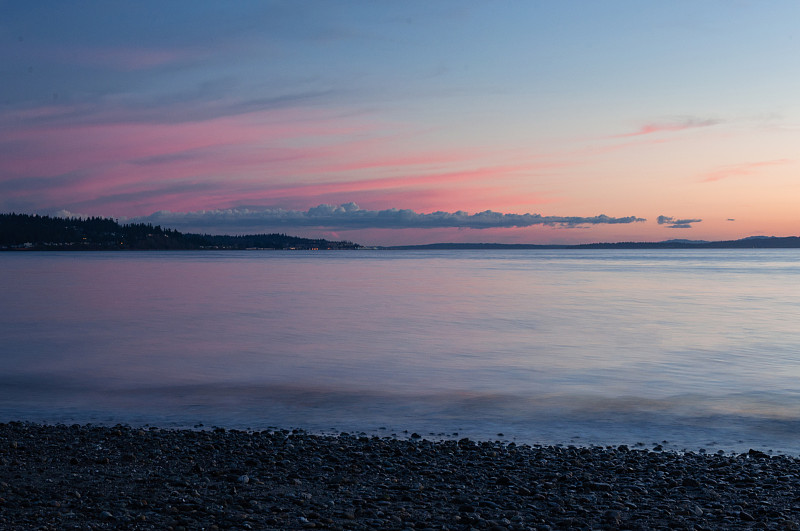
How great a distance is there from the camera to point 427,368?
16.1 metres

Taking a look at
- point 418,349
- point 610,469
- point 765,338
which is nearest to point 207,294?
point 418,349

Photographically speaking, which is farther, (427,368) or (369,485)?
(427,368)

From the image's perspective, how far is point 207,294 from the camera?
132ft

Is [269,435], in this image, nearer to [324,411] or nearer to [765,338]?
[324,411]

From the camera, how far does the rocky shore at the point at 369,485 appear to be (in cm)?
554

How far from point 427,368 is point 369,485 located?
31.4ft

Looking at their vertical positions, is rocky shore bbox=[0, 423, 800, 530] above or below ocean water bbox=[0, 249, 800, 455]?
above

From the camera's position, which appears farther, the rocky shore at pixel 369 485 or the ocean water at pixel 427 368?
the ocean water at pixel 427 368

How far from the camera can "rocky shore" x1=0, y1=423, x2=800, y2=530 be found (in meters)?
5.54

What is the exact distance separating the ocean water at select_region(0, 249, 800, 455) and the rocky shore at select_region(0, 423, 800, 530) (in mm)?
1388

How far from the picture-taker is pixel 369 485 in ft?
21.6

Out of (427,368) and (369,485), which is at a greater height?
(369,485)

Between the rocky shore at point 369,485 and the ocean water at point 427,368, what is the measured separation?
4.55 ft

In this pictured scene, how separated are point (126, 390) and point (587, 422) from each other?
8.52 m
